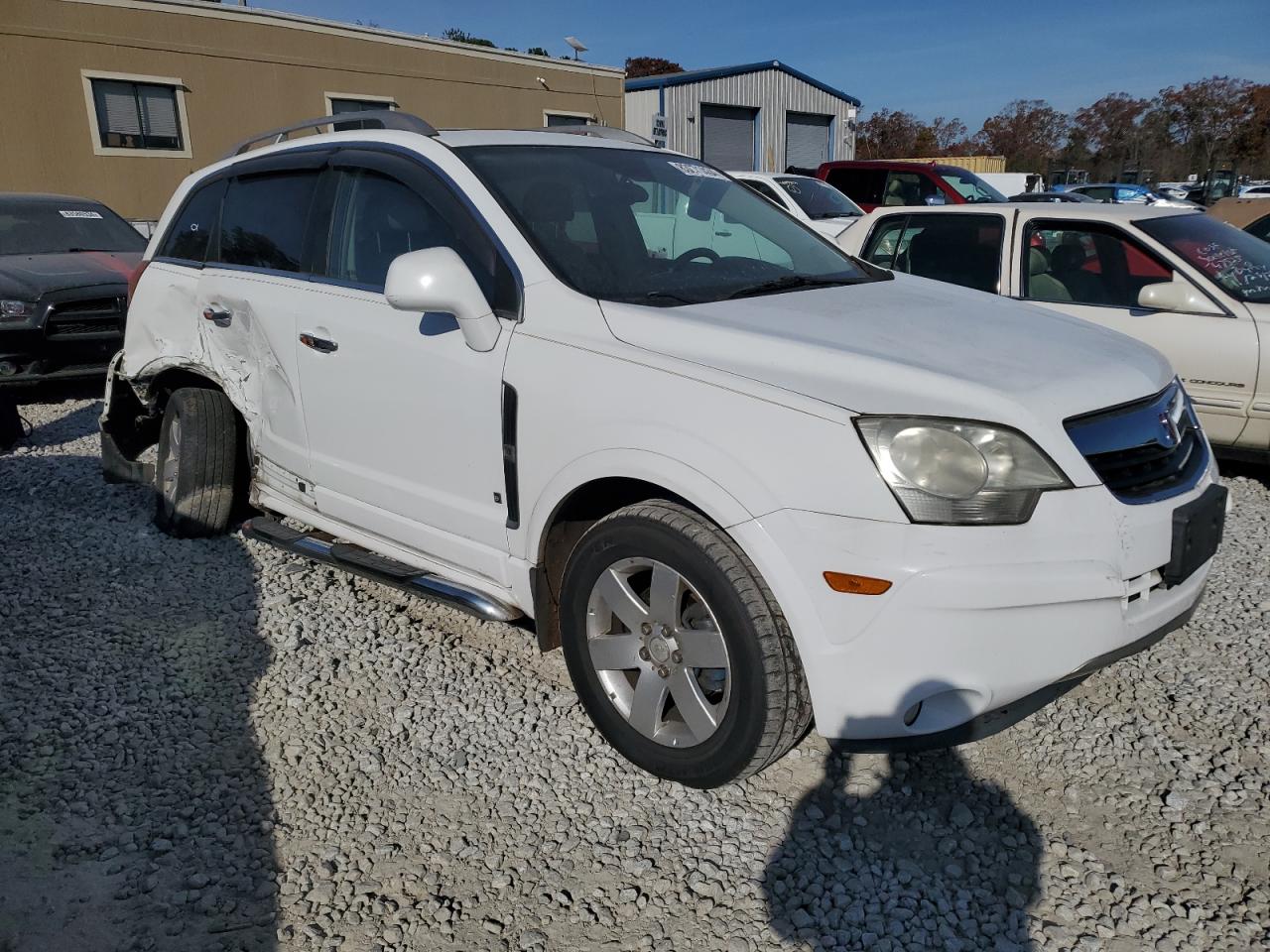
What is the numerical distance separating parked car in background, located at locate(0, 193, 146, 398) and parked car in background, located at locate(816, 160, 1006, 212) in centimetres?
991

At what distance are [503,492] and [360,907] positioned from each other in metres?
1.21

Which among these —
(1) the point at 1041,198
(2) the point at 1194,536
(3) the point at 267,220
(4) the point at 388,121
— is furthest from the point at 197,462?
(1) the point at 1041,198

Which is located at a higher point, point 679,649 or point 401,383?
point 401,383

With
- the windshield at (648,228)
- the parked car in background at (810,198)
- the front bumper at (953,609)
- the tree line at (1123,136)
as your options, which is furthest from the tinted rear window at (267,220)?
the tree line at (1123,136)

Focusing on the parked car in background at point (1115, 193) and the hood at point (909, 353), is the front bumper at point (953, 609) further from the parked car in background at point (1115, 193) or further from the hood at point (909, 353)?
the parked car in background at point (1115, 193)

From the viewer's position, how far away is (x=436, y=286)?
9.09ft

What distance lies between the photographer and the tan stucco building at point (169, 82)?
16484 mm

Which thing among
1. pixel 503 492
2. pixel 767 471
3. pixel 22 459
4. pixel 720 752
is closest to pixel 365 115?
pixel 503 492

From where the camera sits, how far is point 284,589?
13.7ft

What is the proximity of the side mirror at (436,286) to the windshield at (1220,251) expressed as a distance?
14.2 feet

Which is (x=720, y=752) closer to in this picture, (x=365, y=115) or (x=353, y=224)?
(x=353, y=224)

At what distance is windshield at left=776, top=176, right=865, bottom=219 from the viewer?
1243cm

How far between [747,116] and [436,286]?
30.8m

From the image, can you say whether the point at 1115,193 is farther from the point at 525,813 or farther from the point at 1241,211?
the point at 525,813
